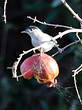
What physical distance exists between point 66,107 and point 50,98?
2.23 feet

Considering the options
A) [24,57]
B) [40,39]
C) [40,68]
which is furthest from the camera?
[24,57]

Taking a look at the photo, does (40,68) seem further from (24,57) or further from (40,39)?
(24,57)

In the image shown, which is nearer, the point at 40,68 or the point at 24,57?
the point at 40,68

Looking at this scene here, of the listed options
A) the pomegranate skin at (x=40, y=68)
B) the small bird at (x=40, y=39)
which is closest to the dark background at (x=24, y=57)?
the small bird at (x=40, y=39)

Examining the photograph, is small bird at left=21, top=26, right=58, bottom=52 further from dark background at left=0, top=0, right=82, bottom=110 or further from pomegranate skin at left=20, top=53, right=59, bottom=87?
dark background at left=0, top=0, right=82, bottom=110

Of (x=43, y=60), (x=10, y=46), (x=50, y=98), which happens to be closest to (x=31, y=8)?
(x=10, y=46)

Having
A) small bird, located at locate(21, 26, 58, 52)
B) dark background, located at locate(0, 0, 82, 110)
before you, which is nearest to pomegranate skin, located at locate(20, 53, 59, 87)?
small bird, located at locate(21, 26, 58, 52)

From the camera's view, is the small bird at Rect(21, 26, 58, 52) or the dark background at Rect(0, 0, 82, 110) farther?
the dark background at Rect(0, 0, 82, 110)

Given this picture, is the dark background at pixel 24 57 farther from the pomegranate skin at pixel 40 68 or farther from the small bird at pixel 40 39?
the pomegranate skin at pixel 40 68

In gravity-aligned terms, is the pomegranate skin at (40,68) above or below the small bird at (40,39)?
below

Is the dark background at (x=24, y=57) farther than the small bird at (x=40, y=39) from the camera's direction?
Yes

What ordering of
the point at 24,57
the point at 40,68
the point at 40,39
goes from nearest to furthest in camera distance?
the point at 40,68, the point at 40,39, the point at 24,57

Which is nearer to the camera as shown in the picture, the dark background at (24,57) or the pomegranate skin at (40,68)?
the pomegranate skin at (40,68)

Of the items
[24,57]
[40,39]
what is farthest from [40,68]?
[24,57]
